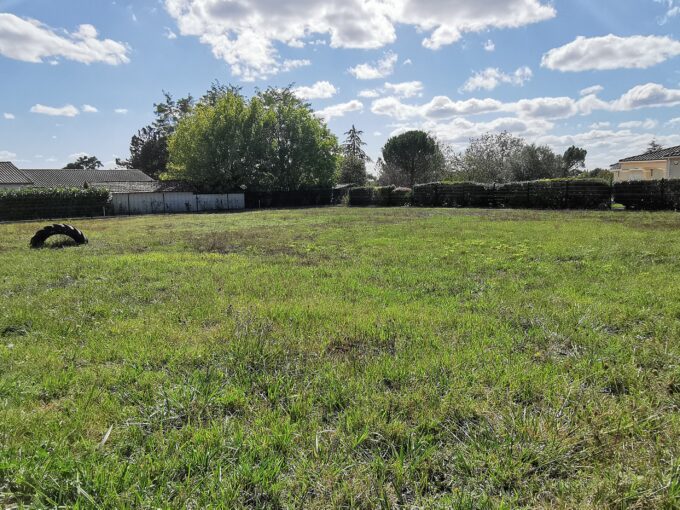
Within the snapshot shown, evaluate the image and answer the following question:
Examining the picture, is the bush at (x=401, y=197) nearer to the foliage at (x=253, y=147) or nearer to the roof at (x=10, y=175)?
the foliage at (x=253, y=147)

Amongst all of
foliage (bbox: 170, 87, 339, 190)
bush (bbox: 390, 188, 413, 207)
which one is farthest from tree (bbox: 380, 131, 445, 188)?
bush (bbox: 390, 188, 413, 207)

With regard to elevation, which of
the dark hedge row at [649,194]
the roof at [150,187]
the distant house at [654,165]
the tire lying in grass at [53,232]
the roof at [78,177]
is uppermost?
the roof at [78,177]

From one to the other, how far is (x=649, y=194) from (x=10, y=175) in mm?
50265

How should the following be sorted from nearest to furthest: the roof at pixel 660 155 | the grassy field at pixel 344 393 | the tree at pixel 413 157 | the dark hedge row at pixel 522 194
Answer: the grassy field at pixel 344 393
the dark hedge row at pixel 522 194
the roof at pixel 660 155
the tree at pixel 413 157

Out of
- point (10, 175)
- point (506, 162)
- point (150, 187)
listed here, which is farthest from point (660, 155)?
point (10, 175)

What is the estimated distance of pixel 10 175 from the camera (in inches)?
1487

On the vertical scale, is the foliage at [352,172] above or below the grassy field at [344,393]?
above

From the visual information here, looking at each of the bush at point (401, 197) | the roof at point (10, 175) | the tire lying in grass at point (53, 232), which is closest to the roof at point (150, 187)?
the roof at point (10, 175)

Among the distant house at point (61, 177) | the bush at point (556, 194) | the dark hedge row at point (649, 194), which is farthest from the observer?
the distant house at point (61, 177)

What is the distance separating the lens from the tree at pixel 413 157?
4780 centimetres

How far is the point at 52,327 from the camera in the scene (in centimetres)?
→ 366

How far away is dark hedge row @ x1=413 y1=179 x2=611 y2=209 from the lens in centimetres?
2036

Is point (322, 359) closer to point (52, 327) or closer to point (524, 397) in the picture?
point (524, 397)

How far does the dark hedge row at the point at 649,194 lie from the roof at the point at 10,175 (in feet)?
156
